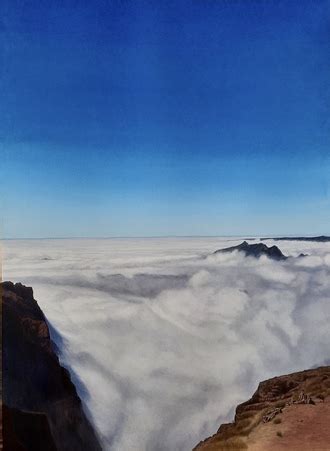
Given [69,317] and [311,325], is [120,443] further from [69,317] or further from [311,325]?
[311,325]

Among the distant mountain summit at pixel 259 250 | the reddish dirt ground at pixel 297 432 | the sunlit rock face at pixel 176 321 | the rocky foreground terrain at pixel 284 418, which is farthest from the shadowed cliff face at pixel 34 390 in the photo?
the distant mountain summit at pixel 259 250

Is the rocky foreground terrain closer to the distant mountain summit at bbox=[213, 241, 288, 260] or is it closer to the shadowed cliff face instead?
the distant mountain summit at bbox=[213, 241, 288, 260]

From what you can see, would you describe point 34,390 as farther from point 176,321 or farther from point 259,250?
point 259,250

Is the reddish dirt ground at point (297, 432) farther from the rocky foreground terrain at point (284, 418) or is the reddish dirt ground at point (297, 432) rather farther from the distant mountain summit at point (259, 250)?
the distant mountain summit at point (259, 250)

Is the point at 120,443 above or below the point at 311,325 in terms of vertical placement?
below

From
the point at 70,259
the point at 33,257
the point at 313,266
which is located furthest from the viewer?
the point at 313,266

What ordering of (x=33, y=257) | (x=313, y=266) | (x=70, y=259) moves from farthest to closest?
(x=313, y=266) < (x=70, y=259) < (x=33, y=257)

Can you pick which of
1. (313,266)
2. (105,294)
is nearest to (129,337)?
(105,294)

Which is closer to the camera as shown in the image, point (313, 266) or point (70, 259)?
point (70, 259)
